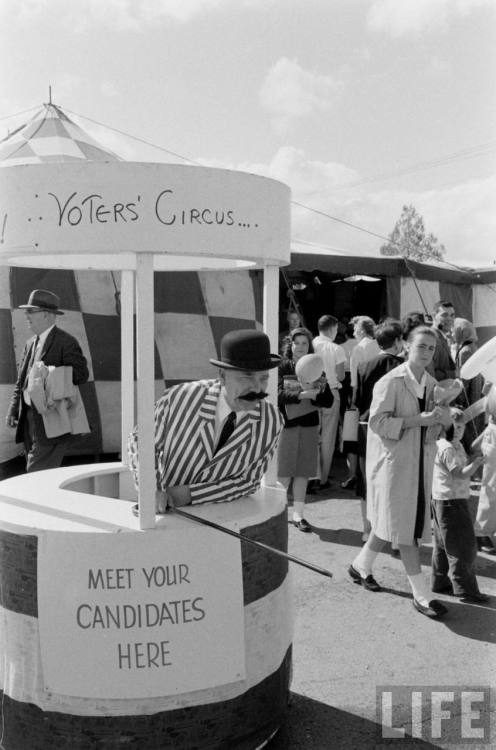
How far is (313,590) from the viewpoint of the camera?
4.47 m

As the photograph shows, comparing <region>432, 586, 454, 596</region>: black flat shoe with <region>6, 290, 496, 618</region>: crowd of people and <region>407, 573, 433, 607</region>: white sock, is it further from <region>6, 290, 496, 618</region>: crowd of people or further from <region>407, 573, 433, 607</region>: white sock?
<region>407, 573, 433, 607</region>: white sock

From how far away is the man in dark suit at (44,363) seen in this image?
16.1 feet

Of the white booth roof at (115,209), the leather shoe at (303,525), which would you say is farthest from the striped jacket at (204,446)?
the leather shoe at (303,525)

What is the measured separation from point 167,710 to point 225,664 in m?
0.24

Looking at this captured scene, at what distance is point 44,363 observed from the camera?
4.95m

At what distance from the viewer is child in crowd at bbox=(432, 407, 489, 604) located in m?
4.37

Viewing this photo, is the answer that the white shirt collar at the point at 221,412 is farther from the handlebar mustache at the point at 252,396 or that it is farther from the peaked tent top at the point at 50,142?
the peaked tent top at the point at 50,142

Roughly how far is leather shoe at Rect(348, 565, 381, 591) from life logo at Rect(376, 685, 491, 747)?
1.13 meters

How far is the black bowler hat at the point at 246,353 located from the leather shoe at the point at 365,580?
7.66 feet

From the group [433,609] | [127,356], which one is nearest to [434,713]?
[433,609]

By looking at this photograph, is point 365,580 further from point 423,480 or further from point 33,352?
point 33,352

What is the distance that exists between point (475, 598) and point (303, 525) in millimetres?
1629

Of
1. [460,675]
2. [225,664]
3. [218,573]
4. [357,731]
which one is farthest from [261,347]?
[460,675]

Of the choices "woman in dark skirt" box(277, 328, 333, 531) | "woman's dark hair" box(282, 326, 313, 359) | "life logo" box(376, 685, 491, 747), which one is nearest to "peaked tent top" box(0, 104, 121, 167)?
"woman's dark hair" box(282, 326, 313, 359)
